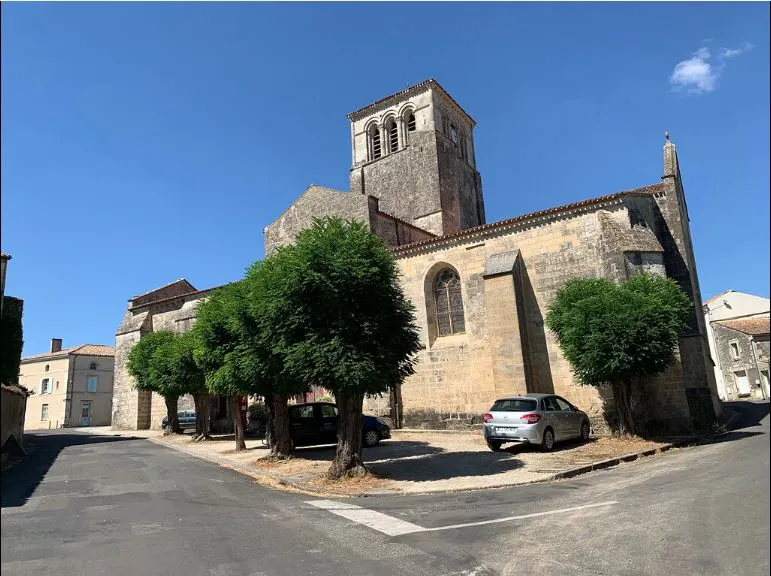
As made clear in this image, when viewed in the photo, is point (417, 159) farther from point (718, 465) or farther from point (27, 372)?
point (27, 372)

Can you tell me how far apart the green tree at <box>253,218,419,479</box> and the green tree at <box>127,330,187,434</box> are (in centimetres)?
1415

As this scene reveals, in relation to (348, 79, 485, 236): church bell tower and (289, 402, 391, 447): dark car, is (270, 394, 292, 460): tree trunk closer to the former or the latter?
(289, 402, 391, 447): dark car

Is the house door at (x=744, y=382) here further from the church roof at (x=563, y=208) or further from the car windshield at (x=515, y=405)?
the church roof at (x=563, y=208)

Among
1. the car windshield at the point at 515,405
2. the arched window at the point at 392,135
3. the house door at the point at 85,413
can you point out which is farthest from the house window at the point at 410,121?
the house door at the point at 85,413

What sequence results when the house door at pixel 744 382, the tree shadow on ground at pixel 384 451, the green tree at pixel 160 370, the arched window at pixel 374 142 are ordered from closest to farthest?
the house door at pixel 744 382 < the tree shadow on ground at pixel 384 451 < the green tree at pixel 160 370 < the arched window at pixel 374 142

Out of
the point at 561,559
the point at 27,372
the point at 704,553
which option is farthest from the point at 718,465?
the point at 27,372

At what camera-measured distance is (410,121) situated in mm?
36156

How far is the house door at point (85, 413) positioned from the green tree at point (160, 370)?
2512cm

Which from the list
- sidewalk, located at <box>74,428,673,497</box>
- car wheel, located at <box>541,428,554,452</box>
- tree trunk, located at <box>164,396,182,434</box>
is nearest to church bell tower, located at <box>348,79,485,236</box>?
tree trunk, located at <box>164,396,182,434</box>

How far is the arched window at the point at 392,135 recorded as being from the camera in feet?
119

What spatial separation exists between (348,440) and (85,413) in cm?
4823

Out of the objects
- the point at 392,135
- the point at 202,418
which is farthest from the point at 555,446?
the point at 392,135

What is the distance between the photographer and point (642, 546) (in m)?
5.52

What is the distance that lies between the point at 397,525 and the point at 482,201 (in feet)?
112
